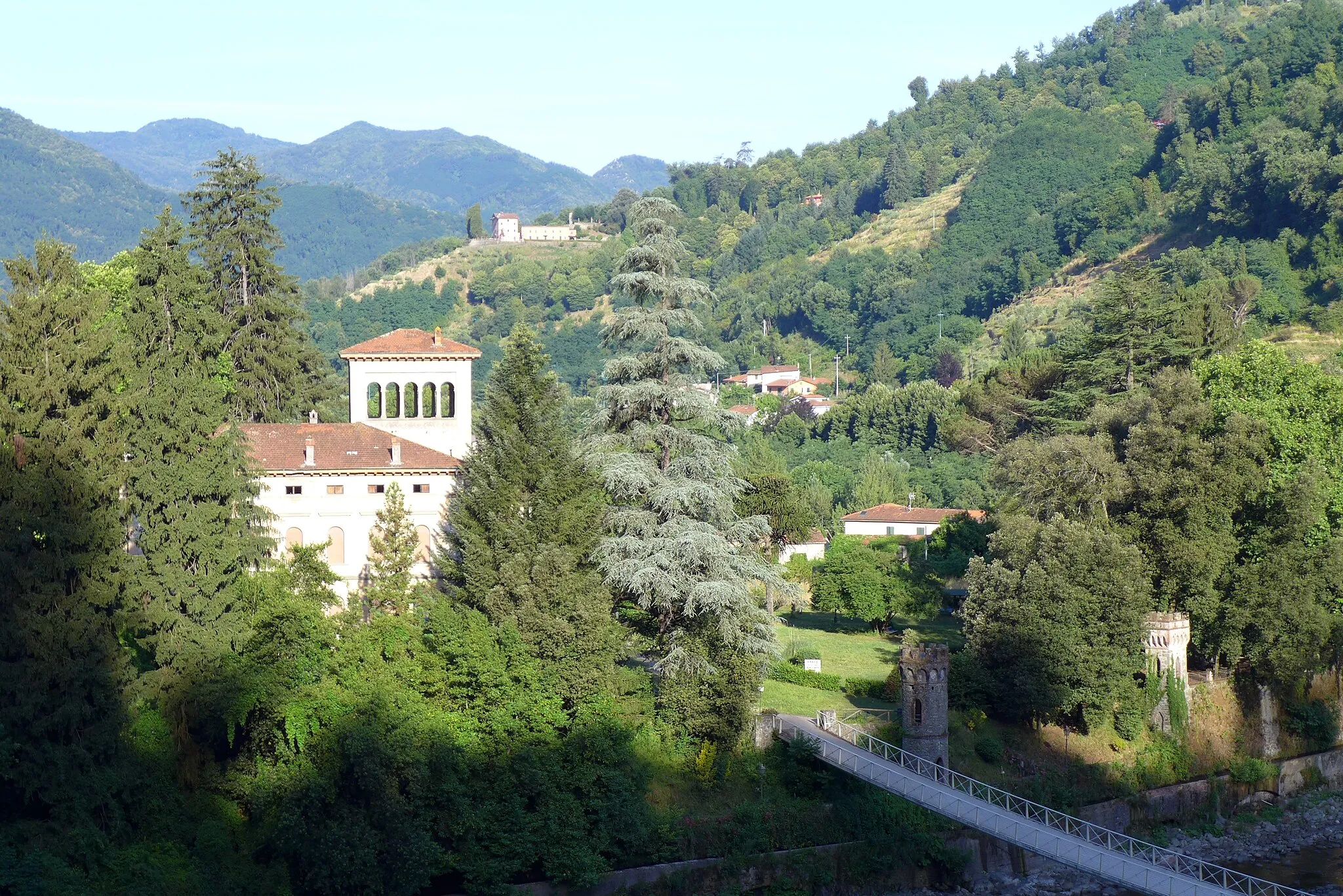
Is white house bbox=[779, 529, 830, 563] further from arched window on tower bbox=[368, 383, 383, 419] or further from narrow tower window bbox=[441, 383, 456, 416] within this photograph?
arched window on tower bbox=[368, 383, 383, 419]

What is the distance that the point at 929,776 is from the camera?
38.0 meters

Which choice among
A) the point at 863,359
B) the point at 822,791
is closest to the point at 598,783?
the point at 822,791

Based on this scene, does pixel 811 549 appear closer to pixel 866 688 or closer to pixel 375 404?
pixel 375 404

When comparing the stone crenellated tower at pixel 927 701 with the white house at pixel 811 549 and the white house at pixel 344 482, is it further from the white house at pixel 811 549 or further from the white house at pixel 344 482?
the white house at pixel 811 549

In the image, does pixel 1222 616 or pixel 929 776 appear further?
pixel 1222 616

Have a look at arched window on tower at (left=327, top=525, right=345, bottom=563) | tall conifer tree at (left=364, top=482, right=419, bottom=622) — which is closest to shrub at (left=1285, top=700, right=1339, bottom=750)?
tall conifer tree at (left=364, top=482, right=419, bottom=622)

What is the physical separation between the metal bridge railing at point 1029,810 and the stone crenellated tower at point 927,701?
1.82 ft

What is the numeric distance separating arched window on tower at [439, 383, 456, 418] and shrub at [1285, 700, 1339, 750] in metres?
29.5

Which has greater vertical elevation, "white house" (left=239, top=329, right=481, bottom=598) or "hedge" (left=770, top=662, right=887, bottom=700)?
"white house" (left=239, top=329, right=481, bottom=598)

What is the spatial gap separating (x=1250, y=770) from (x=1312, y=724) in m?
4.14

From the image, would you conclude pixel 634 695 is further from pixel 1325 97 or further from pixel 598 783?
pixel 1325 97

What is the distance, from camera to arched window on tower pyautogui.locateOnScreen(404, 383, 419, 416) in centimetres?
5344

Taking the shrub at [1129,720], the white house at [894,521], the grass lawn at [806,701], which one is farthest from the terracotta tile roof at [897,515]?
the grass lawn at [806,701]

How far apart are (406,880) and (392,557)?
11.9 m
